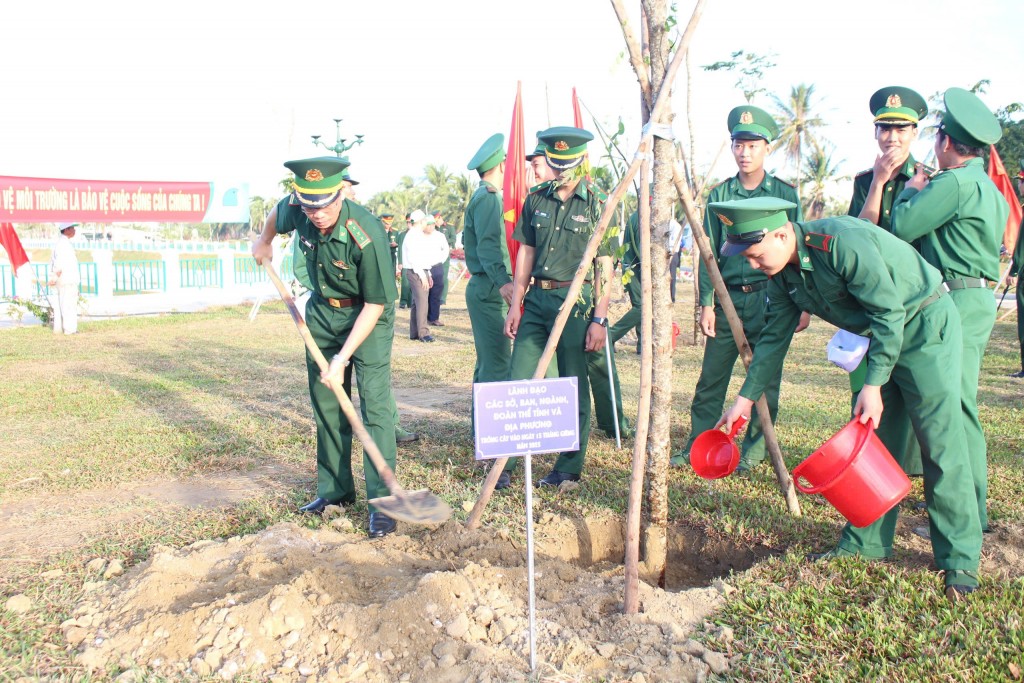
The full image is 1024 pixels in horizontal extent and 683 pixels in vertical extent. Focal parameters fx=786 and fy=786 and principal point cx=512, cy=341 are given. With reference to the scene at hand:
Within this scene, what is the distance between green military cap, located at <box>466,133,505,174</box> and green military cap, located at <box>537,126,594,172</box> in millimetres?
1135

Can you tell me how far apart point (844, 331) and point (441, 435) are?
3.30 m

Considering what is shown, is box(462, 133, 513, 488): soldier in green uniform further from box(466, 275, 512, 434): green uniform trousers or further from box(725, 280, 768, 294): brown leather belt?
box(725, 280, 768, 294): brown leather belt

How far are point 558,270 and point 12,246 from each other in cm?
1253

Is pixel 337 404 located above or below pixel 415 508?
above

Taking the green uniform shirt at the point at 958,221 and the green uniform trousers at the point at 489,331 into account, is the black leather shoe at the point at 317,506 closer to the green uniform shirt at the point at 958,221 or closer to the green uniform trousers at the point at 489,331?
the green uniform trousers at the point at 489,331

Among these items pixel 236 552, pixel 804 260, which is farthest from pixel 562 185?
pixel 236 552

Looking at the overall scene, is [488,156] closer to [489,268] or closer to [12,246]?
[489,268]

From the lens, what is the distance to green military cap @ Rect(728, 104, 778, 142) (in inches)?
177

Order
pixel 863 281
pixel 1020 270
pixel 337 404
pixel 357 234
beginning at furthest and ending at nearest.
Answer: pixel 1020 270 < pixel 337 404 < pixel 357 234 < pixel 863 281

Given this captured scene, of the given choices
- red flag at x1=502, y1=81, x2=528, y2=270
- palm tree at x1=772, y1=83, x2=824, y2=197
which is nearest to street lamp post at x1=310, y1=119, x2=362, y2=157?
red flag at x1=502, y1=81, x2=528, y2=270

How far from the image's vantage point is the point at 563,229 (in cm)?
446

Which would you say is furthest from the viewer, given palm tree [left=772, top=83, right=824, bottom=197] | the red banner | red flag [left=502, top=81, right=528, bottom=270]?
palm tree [left=772, top=83, right=824, bottom=197]

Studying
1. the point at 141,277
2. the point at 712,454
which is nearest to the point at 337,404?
the point at 712,454

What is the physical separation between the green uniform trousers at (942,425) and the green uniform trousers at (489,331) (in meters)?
2.70
